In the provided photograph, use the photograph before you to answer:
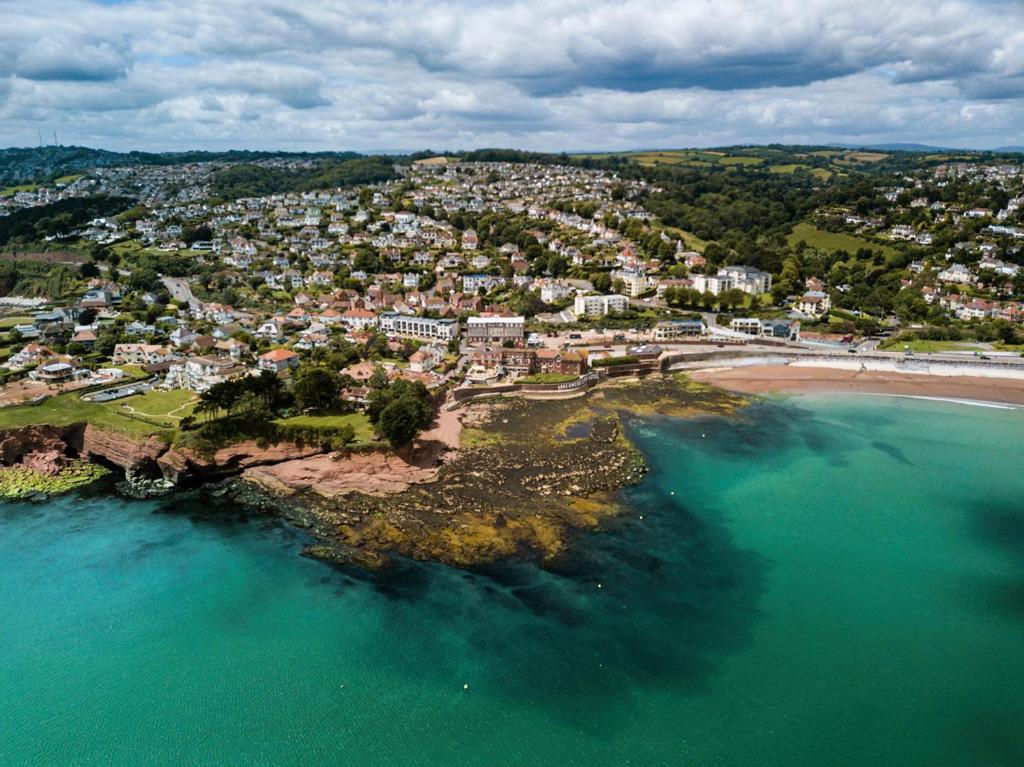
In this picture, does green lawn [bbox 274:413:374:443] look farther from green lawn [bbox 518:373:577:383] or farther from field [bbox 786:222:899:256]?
field [bbox 786:222:899:256]

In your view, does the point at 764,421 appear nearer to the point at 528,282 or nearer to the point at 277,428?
the point at 277,428

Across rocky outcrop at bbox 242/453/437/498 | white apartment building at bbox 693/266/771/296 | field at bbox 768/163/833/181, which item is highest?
field at bbox 768/163/833/181

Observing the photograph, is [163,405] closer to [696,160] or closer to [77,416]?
[77,416]

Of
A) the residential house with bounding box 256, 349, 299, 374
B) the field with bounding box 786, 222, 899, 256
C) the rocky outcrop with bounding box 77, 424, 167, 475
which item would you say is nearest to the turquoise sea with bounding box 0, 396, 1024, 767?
the rocky outcrop with bounding box 77, 424, 167, 475

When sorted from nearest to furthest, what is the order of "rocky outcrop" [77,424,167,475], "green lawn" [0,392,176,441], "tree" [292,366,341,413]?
"rocky outcrop" [77,424,167,475] < "green lawn" [0,392,176,441] < "tree" [292,366,341,413]

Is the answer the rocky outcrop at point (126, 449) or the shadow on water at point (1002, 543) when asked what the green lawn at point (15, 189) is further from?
the shadow on water at point (1002, 543)

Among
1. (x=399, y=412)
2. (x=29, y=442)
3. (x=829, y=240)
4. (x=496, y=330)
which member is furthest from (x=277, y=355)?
(x=829, y=240)
